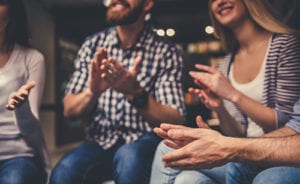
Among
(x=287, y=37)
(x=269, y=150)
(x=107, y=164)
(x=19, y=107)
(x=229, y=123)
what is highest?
(x=287, y=37)

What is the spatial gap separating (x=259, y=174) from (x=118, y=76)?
656mm

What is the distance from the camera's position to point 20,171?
1315mm

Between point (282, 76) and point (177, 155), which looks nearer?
point (177, 155)

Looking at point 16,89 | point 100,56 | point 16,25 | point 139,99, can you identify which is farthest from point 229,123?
point 16,25

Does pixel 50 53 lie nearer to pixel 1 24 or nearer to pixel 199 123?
pixel 1 24

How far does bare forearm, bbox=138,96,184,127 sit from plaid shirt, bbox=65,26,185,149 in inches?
1.7

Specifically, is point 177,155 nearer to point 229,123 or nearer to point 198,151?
point 198,151

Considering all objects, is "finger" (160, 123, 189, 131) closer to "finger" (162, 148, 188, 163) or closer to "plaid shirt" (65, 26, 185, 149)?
"finger" (162, 148, 188, 163)

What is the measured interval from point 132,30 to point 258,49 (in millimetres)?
611

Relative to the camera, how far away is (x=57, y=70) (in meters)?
6.66

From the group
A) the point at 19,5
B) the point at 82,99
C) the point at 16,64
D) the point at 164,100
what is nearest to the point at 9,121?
the point at 16,64

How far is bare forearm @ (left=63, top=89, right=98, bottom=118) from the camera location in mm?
1623

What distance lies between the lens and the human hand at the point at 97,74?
1.42 metres

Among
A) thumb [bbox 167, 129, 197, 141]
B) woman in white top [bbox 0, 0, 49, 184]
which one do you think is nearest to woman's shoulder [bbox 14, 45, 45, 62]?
woman in white top [bbox 0, 0, 49, 184]
